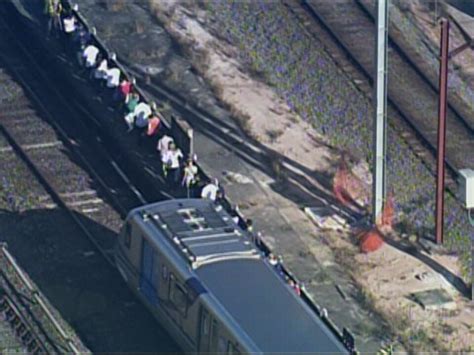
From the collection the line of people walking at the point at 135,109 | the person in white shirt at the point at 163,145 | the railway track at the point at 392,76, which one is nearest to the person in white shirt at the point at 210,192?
the line of people walking at the point at 135,109

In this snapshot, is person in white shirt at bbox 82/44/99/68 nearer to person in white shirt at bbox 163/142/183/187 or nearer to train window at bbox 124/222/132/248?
person in white shirt at bbox 163/142/183/187

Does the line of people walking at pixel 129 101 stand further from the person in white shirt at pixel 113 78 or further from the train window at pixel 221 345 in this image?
the train window at pixel 221 345

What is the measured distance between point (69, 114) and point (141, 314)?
875 cm

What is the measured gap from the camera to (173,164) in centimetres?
4125

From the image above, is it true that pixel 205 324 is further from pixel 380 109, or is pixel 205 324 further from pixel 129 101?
pixel 129 101

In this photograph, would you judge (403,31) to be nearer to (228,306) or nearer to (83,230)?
(83,230)

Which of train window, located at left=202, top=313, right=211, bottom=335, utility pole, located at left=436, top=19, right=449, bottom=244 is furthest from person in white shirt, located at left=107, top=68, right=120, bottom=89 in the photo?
train window, located at left=202, top=313, right=211, bottom=335

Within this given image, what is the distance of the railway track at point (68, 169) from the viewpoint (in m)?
36.8

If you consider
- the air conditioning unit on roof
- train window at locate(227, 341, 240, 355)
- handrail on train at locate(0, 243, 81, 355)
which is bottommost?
handrail on train at locate(0, 243, 81, 355)

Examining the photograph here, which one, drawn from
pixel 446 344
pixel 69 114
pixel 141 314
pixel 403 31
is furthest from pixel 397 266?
pixel 403 31

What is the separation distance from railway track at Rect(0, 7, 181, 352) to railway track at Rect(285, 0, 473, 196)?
7.81 metres

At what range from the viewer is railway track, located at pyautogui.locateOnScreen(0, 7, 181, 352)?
3675 cm

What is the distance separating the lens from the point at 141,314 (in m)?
37.1

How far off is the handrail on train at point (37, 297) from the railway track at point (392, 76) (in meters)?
11.3
